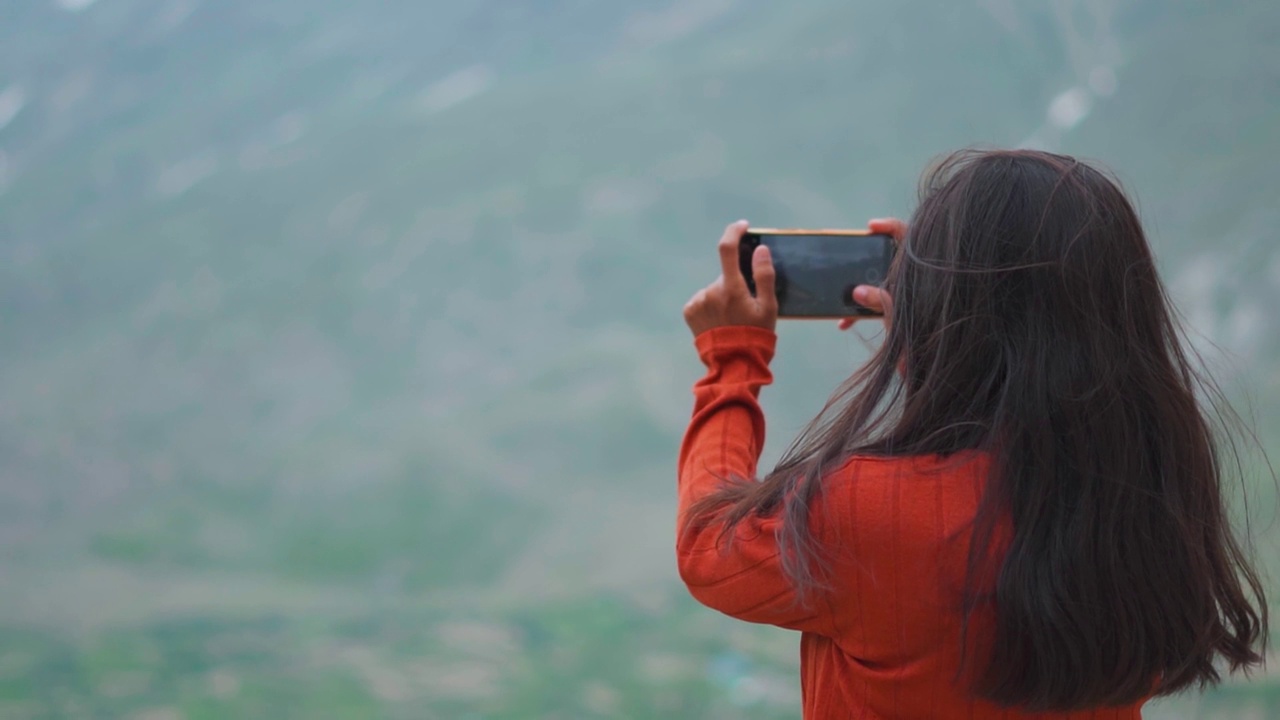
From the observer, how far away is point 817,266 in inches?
32.7

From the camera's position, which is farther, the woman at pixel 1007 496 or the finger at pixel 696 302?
the finger at pixel 696 302

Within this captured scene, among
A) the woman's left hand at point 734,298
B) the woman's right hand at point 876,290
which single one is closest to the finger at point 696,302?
the woman's left hand at point 734,298

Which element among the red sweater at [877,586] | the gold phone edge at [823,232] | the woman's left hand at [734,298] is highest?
the gold phone edge at [823,232]

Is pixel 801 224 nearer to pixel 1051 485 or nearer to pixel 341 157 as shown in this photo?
pixel 341 157

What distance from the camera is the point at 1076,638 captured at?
0.58 metres

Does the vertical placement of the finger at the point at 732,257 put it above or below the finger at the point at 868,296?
above

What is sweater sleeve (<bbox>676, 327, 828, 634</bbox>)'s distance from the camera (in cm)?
63

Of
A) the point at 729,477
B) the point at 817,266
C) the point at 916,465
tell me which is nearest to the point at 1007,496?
the point at 916,465

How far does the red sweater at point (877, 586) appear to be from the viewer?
0.59 m

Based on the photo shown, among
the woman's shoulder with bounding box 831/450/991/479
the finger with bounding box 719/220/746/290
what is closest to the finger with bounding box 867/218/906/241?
the finger with bounding box 719/220/746/290

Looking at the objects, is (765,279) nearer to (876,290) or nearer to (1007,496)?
(876,290)

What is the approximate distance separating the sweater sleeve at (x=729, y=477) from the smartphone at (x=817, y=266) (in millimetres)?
52

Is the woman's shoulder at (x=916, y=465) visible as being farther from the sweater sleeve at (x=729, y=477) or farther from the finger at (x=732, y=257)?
the finger at (x=732, y=257)

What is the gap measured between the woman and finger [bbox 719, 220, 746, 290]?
146 millimetres
